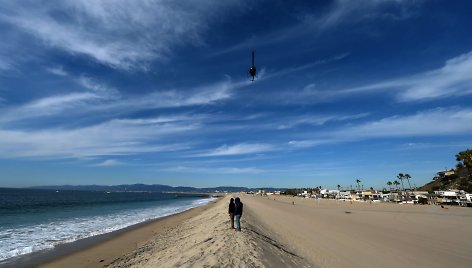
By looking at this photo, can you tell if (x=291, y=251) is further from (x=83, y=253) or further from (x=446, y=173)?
(x=446, y=173)

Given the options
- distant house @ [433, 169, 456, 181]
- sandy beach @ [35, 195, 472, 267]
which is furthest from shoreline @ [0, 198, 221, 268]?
distant house @ [433, 169, 456, 181]

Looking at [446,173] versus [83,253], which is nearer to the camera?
[83,253]

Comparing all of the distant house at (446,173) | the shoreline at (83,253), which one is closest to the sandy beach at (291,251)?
the shoreline at (83,253)

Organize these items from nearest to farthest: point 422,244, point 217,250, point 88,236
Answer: point 217,250 < point 422,244 < point 88,236

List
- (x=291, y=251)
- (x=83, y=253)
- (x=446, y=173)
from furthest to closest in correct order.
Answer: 1. (x=446, y=173)
2. (x=83, y=253)
3. (x=291, y=251)

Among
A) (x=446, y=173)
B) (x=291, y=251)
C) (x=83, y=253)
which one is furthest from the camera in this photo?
(x=446, y=173)

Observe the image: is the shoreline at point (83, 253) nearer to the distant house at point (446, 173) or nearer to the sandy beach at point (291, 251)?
the sandy beach at point (291, 251)

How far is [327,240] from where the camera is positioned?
20016 mm

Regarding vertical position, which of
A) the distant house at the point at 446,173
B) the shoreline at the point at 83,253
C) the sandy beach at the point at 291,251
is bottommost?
the shoreline at the point at 83,253

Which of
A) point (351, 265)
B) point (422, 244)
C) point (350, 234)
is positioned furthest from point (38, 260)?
point (422, 244)

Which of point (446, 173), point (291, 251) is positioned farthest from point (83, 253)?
point (446, 173)

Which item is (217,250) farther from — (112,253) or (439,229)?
(439,229)

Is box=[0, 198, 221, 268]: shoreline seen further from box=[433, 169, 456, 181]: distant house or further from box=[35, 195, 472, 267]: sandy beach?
box=[433, 169, 456, 181]: distant house

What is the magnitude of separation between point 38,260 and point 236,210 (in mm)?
10761
